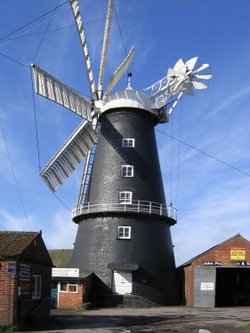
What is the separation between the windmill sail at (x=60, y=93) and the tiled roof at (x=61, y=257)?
21.2 meters

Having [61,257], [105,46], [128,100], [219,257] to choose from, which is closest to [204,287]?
[219,257]

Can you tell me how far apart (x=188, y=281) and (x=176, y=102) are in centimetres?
1381

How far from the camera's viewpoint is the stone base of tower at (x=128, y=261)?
36.7m

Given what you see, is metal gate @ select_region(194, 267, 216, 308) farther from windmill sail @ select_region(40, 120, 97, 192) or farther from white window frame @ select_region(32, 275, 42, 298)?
white window frame @ select_region(32, 275, 42, 298)

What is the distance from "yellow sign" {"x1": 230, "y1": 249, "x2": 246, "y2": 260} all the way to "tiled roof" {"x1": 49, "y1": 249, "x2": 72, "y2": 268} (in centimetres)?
2207

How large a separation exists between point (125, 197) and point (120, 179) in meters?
1.39

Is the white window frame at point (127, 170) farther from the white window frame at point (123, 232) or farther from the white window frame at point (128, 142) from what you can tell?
the white window frame at point (123, 232)

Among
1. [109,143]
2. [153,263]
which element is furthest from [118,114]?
[153,263]

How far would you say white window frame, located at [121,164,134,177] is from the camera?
3854cm

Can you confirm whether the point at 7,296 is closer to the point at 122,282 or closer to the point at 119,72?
the point at 122,282

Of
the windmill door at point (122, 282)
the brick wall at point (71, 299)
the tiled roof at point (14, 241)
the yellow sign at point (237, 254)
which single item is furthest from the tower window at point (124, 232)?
the tiled roof at point (14, 241)

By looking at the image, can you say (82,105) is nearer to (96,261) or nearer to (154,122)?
(154,122)

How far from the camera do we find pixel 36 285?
2278cm

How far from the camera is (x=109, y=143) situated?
131ft
